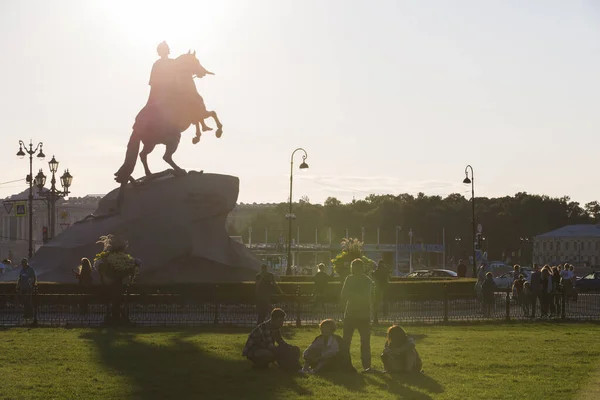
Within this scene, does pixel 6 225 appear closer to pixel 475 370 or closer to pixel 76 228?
pixel 76 228

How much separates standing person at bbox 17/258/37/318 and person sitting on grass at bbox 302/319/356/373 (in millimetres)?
12416

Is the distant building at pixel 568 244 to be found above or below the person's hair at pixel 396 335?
above

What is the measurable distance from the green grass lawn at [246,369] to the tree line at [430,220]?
342 ft

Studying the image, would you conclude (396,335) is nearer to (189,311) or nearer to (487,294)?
(189,311)

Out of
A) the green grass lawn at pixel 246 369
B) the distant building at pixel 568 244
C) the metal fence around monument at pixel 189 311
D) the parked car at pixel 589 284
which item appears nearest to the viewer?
the green grass lawn at pixel 246 369

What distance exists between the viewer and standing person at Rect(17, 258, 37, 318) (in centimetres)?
2664

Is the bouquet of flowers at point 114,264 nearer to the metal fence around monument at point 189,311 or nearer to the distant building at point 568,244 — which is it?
the metal fence around monument at point 189,311

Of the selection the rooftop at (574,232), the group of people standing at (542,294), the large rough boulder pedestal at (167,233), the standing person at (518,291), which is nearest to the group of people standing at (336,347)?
the group of people standing at (542,294)

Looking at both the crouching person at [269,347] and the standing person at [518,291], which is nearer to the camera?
the crouching person at [269,347]

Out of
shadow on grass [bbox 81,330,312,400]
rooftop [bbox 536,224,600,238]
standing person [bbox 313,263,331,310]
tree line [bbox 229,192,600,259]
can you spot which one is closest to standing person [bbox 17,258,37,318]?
shadow on grass [bbox 81,330,312,400]

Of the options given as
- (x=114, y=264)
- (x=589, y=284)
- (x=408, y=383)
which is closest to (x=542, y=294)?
(x=114, y=264)

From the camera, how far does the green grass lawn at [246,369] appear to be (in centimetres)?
1390

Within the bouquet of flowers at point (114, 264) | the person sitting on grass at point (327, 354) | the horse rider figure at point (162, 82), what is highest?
the horse rider figure at point (162, 82)

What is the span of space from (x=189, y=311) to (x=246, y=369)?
10.7 m
